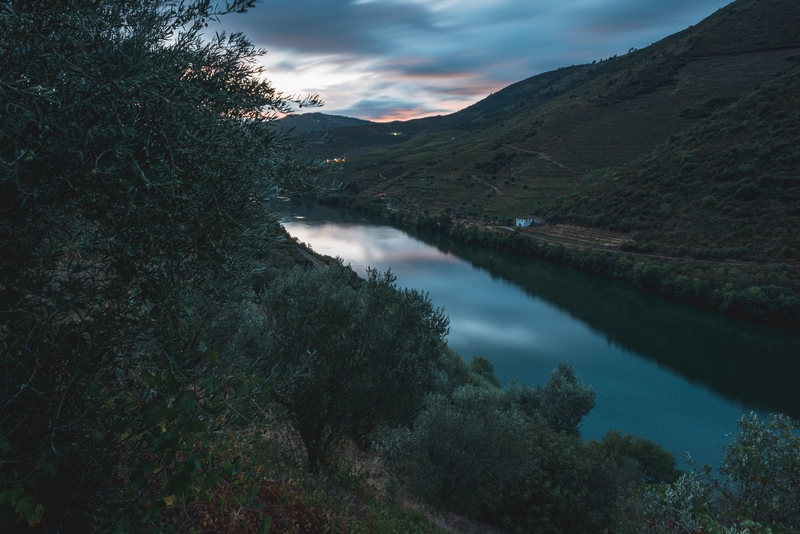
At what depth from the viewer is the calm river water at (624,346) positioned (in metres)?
18.8

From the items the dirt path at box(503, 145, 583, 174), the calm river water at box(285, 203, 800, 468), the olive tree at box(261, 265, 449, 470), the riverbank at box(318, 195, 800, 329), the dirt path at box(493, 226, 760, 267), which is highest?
the dirt path at box(503, 145, 583, 174)

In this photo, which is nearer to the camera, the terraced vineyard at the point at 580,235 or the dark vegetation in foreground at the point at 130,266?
the dark vegetation in foreground at the point at 130,266

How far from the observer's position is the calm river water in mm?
18781

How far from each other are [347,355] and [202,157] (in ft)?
15.9

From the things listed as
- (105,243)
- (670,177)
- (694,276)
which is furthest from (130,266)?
(670,177)

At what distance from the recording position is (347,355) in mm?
6684

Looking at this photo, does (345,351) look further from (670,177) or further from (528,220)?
(528,220)

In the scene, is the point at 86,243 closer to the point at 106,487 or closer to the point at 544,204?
the point at 106,487

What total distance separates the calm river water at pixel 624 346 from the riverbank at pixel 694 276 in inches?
30.7

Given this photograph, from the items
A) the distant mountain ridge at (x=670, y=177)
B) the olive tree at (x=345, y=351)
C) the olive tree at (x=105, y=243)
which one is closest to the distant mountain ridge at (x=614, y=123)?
the distant mountain ridge at (x=670, y=177)

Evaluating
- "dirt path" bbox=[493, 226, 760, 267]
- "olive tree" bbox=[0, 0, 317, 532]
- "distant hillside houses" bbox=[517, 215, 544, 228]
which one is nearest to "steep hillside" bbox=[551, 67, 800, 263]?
"dirt path" bbox=[493, 226, 760, 267]

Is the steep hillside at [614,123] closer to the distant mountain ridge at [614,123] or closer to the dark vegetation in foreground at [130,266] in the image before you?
the distant mountain ridge at [614,123]

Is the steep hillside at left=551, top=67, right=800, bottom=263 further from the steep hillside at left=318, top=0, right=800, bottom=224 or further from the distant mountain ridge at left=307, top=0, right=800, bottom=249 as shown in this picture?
the steep hillside at left=318, top=0, right=800, bottom=224

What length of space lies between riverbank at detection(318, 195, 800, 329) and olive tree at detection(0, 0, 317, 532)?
29408 mm
